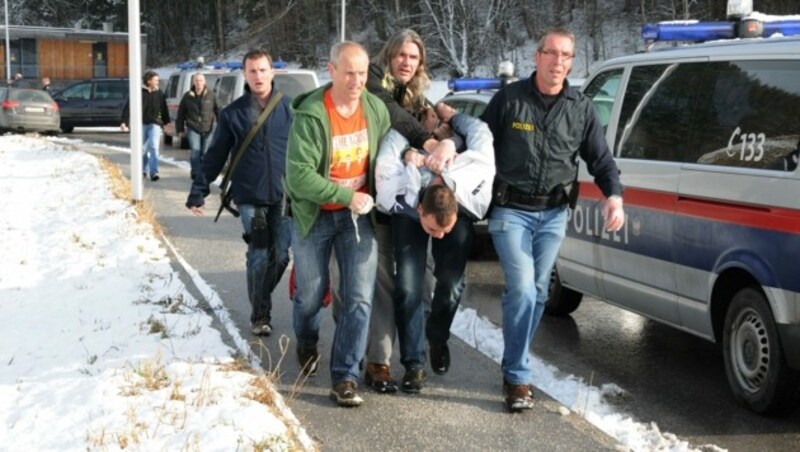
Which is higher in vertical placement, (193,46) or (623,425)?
(193,46)

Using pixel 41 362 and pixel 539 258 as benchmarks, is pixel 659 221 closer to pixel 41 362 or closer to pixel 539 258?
pixel 539 258

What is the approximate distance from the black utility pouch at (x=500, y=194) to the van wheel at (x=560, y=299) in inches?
100

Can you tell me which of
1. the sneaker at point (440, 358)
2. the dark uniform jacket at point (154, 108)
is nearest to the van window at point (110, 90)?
the dark uniform jacket at point (154, 108)

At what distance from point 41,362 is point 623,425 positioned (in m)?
3.35

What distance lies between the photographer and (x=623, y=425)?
5055 millimetres

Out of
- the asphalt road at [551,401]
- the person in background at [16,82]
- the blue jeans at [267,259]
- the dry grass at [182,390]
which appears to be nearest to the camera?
the dry grass at [182,390]

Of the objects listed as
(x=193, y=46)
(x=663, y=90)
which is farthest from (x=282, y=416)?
(x=193, y=46)

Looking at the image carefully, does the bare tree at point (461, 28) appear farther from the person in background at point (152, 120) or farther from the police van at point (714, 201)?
the police van at point (714, 201)

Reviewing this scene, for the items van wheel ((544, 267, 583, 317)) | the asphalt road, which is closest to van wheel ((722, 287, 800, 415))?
the asphalt road

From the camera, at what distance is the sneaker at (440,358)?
5.55 meters

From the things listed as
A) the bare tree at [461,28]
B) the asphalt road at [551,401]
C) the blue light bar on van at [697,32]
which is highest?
the bare tree at [461,28]

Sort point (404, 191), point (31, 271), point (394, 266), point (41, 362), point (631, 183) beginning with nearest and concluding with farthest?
1. point (404, 191)
2. point (394, 266)
3. point (41, 362)
4. point (631, 183)
5. point (31, 271)

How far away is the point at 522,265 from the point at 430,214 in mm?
603

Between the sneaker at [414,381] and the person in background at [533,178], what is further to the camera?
the sneaker at [414,381]
